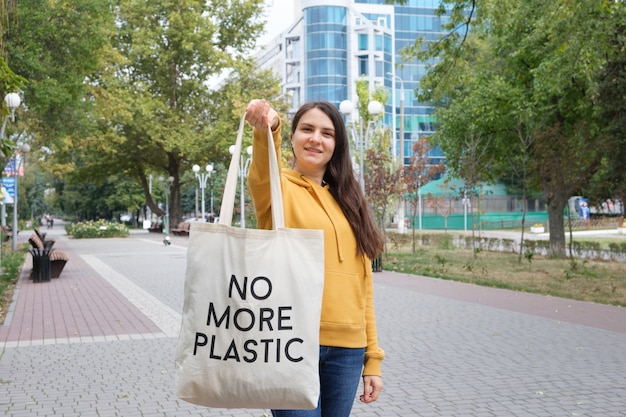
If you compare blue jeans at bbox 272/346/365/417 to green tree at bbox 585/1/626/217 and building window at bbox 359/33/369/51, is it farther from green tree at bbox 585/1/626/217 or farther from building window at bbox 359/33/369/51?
building window at bbox 359/33/369/51

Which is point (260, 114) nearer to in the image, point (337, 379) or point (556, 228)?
point (337, 379)

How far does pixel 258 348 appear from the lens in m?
2.14

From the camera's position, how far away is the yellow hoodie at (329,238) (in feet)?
7.88

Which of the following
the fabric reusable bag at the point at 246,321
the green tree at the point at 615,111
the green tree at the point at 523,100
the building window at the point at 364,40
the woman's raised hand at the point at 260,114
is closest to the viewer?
the fabric reusable bag at the point at 246,321

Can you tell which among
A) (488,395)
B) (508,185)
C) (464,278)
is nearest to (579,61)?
(464,278)

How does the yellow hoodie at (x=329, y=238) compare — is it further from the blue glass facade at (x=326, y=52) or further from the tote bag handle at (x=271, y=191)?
the blue glass facade at (x=326, y=52)

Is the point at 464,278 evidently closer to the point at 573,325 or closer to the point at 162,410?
the point at 573,325

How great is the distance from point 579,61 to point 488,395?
34.3 ft

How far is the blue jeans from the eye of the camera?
2475 millimetres

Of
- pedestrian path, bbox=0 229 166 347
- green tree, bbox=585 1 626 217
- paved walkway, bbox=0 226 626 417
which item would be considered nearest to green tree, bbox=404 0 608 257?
green tree, bbox=585 1 626 217

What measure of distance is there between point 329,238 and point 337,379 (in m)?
0.48

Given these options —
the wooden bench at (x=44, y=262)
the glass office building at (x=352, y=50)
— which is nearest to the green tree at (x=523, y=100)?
the wooden bench at (x=44, y=262)

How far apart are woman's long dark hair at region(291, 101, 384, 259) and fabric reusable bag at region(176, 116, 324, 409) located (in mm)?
437

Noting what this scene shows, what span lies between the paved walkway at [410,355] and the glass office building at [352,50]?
59471 mm
